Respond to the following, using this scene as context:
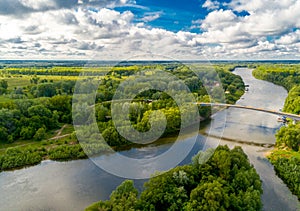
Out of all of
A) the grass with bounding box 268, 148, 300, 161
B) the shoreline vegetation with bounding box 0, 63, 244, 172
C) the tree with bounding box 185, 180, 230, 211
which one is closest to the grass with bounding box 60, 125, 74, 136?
the shoreline vegetation with bounding box 0, 63, 244, 172

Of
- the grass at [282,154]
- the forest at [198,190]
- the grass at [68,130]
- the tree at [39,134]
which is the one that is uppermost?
the forest at [198,190]

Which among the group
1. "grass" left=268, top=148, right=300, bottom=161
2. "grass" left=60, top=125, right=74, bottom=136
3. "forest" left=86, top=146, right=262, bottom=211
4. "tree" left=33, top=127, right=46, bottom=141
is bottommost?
"grass" left=60, top=125, right=74, bottom=136

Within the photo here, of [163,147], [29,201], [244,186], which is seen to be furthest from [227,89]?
[29,201]

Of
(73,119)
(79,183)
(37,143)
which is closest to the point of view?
(79,183)

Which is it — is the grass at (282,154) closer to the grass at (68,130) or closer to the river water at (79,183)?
the river water at (79,183)

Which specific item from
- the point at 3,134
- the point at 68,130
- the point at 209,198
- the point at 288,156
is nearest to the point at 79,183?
the point at 209,198

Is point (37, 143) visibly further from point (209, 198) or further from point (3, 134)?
point (209, 198)

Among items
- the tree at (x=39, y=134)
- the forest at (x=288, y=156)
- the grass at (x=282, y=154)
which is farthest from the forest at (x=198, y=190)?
the tree at (x=39, y=134)

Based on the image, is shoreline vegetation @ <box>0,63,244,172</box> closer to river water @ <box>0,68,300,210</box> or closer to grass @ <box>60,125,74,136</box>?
grass @ <box>60,125,74,136</box>
